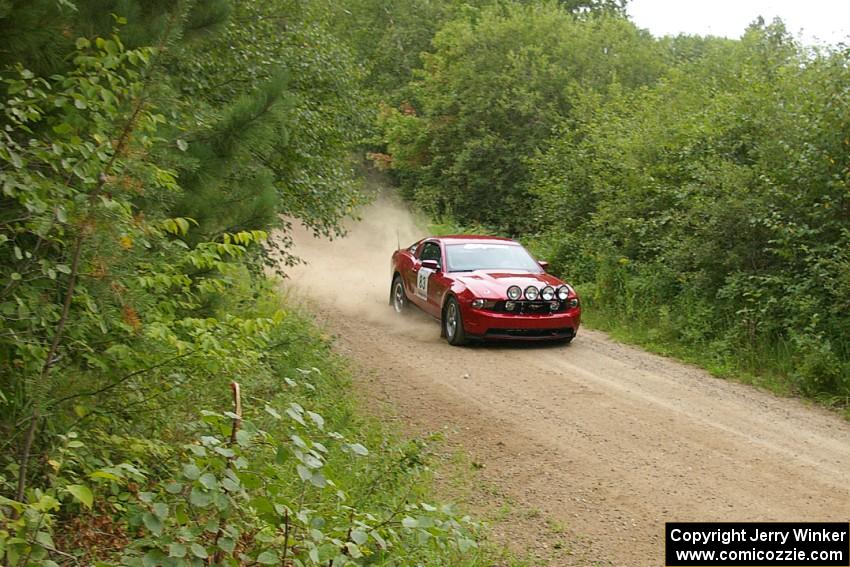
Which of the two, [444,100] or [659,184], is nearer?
[659,184]

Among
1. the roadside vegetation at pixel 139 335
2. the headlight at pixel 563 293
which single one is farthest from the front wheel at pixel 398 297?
the roadside vegetation at pixel 139 335

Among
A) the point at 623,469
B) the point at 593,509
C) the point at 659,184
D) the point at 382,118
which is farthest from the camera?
the point at 382,118

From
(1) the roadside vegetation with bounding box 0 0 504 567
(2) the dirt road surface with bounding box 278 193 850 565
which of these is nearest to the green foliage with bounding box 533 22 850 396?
(2) the dirt road surface with bounding box 278 193 850 565

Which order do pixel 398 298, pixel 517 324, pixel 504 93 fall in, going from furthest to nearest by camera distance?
pixel 504 93 < pixel 398 298 < pixel 517 324

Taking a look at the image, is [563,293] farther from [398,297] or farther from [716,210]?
[398,297]

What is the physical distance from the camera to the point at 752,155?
13.7m

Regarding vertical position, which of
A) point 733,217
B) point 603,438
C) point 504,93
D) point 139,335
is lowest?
point 603,438

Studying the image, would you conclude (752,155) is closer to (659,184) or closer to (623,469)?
(659,184)

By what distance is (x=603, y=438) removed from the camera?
802 cm

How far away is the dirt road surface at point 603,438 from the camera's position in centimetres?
608

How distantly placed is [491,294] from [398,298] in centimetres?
385

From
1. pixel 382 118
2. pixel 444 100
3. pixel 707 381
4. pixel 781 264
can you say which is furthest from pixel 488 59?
pixel 707 381

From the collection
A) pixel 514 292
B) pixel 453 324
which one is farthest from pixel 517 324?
pixel 453 324

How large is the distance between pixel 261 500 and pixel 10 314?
4.73 feet
